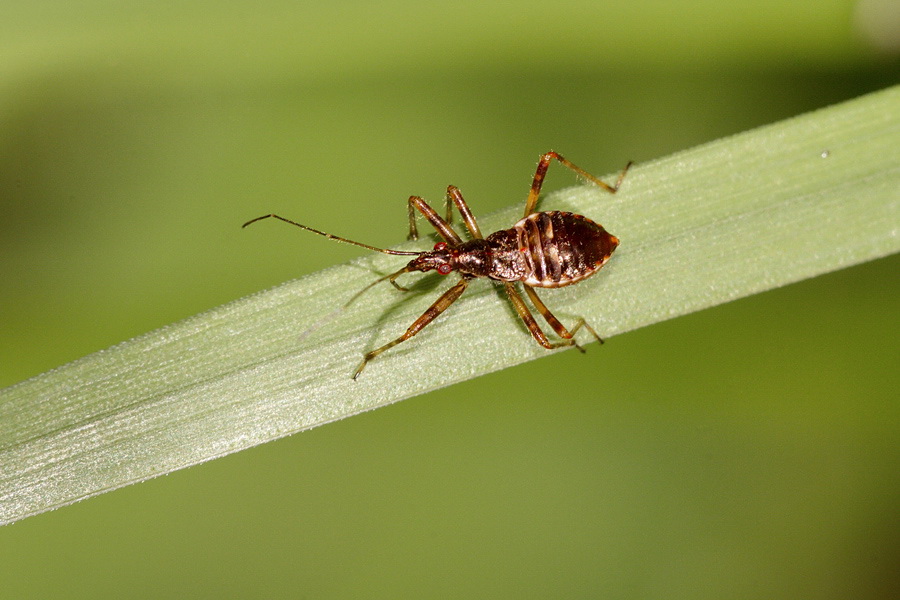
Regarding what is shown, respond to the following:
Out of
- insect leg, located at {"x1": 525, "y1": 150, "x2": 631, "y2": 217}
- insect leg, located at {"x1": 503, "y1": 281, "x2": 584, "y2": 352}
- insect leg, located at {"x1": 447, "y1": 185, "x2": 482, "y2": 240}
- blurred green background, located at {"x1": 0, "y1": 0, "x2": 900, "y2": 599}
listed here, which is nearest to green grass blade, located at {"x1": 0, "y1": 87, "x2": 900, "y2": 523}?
insect leg, located at {"x1": 503, "y1": 281, "x2": 584, "y2": 352}

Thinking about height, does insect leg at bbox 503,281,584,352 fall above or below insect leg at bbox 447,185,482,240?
below

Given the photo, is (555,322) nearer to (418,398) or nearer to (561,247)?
(561,247)

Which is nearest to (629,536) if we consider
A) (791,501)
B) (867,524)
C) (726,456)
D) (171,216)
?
(726,456)

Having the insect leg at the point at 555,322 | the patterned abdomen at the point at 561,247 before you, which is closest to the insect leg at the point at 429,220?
the patterned abdomen at the point at 561,247

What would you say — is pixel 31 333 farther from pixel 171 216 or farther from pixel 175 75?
pixel 175 75

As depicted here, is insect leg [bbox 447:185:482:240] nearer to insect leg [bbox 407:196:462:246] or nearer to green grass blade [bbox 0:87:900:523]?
insect leg [bbox 407:196:462:246]

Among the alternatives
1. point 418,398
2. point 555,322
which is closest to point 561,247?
point 555,322
